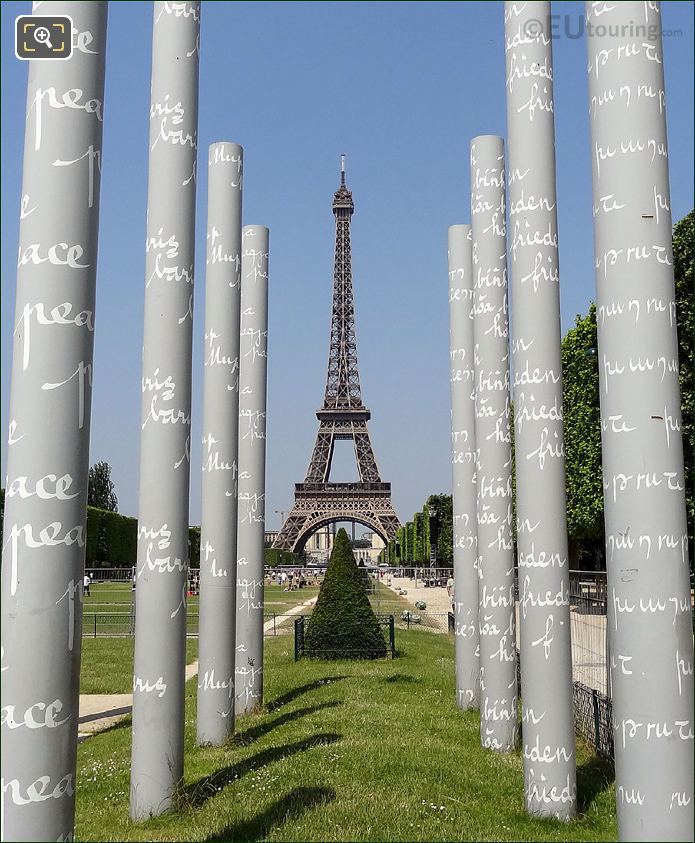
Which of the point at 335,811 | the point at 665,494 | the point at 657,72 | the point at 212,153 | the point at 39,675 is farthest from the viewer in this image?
the point at 212,153

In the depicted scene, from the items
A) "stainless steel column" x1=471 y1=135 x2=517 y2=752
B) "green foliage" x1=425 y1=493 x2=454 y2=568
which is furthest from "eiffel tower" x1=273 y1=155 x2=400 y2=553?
"stainless steel column" x1=471 y1=135 x2=517 y2=752

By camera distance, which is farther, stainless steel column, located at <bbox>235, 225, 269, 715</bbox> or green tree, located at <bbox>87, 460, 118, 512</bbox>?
green tree, located at <bbox>87, 460, 118, 512</bbox>

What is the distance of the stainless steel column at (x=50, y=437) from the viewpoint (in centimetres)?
459

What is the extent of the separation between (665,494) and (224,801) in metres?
4.63

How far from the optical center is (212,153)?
11609mm

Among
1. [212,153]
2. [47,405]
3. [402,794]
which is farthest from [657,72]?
[212,153]

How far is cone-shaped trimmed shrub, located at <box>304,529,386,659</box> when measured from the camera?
61.9 ft

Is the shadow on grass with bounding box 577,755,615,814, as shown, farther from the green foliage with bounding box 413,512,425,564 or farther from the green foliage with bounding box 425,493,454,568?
the green foliage with bounding box 413,512,425,564

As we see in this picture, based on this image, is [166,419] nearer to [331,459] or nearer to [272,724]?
[272,724]

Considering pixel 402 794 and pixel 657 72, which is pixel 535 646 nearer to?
pixel 402 794

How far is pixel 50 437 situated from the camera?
479 centimetres

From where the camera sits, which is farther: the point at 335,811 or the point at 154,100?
the point at 154,100

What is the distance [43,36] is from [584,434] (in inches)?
1092

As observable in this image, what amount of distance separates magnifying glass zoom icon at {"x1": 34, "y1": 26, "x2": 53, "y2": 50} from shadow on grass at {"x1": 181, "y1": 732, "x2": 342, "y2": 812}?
522 cm
